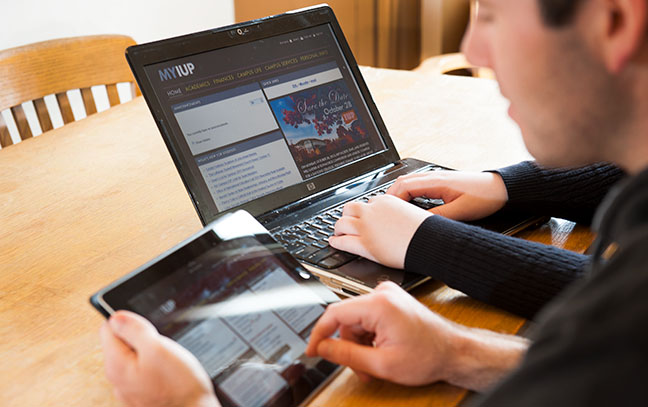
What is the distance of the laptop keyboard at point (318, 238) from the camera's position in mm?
887

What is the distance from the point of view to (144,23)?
294cm

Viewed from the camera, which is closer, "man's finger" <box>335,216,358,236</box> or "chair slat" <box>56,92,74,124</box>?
"man's finger" <box>335,216,358,236</box>

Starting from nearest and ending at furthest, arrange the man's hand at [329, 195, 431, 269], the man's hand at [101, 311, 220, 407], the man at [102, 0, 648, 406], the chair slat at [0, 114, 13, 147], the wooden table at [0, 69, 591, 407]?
the man at [102, 0, 648, 406] < the man's hand at [101, 311, 220, 407] < the wooden table at [0, 69, 591, 407] < the man's hand at [329, 195, 431, 269] < the chair slat at [0, 114, 13, 147]

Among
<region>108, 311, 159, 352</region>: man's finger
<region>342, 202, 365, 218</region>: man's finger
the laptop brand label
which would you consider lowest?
<region>342, 202, 365, 218</region>: man's finger

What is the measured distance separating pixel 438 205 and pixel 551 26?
1.76 feet

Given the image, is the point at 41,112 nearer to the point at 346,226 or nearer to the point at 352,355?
the point at 346,226

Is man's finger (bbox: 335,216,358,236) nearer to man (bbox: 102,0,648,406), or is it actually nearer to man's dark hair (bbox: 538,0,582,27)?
man (bbox: 102,0,648,406)

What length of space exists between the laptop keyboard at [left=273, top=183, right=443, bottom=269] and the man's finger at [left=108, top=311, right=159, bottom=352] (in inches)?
12.7

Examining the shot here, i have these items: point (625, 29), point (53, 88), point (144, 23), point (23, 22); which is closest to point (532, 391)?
point (625, 29)

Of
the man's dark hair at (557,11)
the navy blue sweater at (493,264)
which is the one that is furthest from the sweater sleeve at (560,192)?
the man's dark hair at (557,11)

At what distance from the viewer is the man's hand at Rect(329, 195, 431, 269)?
86cm

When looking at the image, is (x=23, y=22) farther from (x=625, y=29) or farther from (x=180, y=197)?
(x=625, y=29)

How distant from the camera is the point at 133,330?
588mm

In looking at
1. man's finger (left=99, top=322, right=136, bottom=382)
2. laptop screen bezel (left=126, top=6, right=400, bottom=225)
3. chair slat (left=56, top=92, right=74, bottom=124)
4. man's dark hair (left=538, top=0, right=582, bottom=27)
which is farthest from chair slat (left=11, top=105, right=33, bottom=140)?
man's dark hair (left=538, top=0, right=582, bottom=27)
